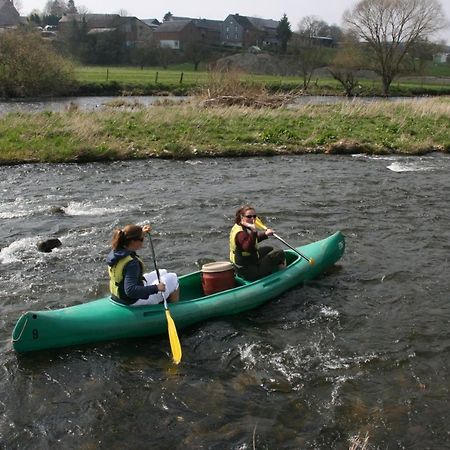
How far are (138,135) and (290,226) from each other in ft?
26.5

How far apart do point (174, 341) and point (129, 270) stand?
91cm

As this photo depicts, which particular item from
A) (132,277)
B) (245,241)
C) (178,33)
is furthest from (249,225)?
(178,33)

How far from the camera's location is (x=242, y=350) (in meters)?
6.01

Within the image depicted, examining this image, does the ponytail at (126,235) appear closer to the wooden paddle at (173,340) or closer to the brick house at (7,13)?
the wooden paddle at (173,340)

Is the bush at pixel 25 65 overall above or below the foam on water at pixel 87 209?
above

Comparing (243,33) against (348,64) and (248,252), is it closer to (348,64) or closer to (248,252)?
(348,64)

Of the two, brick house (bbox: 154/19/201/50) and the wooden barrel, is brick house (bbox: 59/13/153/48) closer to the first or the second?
brick house (bbox: 154/19/201/50)

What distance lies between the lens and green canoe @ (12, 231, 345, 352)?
229 inches

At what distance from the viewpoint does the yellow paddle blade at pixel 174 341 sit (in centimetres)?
557

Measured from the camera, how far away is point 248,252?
7.25 metres

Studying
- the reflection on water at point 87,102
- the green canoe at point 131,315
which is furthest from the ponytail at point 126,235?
the reflection on water at point 87,102

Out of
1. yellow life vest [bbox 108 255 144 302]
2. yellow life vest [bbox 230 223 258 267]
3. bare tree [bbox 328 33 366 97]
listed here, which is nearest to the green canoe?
yellow life vest [bbox 108 255 144 302]

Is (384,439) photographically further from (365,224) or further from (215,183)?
(215,183)

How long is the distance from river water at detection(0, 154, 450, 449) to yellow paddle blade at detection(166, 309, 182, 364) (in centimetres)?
19
